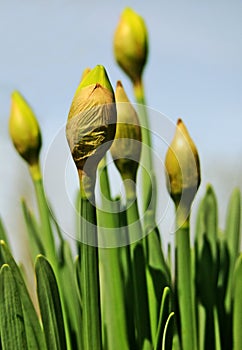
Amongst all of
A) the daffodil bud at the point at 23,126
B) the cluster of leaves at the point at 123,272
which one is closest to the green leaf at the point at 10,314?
the cluster of leaves at the point at 123,272

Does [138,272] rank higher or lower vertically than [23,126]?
lower

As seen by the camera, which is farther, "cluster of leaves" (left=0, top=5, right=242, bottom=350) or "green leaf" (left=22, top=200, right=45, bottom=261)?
"green leaf" (left=22, top=200, right=45, bottom=261)

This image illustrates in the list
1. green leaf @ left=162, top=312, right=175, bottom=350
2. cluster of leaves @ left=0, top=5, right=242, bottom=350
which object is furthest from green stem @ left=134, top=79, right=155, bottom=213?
green leaf @ left=162, top=312, right=175, bottom=350

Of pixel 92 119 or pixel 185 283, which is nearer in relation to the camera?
pixel 92 119

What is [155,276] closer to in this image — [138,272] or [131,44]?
[138,272]

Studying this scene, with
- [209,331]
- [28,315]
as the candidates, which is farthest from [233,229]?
[28,315]

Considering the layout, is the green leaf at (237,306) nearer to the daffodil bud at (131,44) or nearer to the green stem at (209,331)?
the green stem at (209,331)

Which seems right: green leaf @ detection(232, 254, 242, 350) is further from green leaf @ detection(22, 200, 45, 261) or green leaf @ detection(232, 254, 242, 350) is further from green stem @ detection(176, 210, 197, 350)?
green leaf @ detection(22, 200, 45, 261)
